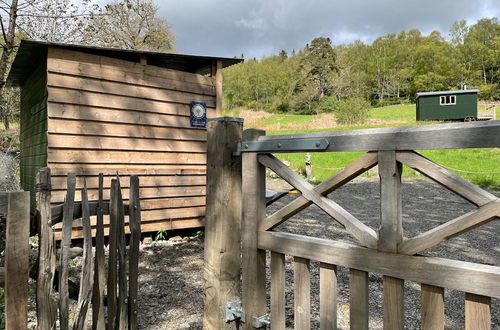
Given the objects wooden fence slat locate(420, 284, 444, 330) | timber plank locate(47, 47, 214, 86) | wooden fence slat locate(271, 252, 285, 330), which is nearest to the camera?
wooden fence slat locate(420, 284, 444, 330)

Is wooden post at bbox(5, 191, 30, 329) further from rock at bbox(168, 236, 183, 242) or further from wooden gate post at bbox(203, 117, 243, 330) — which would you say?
rock at bbox(168, 236, 183, 242)

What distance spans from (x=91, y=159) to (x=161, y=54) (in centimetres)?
224

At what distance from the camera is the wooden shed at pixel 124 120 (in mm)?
5539

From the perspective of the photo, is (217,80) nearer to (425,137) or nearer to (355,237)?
(355,237)

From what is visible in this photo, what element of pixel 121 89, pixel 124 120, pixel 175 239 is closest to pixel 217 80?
Result: pixel 121 89

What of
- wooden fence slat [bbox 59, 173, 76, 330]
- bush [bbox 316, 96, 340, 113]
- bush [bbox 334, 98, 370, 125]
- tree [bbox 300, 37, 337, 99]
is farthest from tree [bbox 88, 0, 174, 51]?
tree [bbox 300, 37, 337, 99]

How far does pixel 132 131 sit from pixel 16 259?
169 inches

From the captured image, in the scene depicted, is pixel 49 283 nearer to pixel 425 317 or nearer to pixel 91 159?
pixel 425 317

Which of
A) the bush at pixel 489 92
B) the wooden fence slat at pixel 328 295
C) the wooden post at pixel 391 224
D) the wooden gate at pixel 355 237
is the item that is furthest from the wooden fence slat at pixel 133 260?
the bush at pixel 489 92

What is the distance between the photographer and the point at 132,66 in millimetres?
6230

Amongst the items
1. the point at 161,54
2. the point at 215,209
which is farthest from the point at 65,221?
the point at 161,54

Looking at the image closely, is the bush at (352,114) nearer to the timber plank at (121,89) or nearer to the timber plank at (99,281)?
the timber plank at (121,89)

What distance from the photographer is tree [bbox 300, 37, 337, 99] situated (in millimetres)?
60625

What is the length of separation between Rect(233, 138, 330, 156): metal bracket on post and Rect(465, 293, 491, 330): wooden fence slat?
2.50 feet
